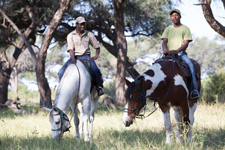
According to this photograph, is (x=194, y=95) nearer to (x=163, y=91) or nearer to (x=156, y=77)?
(x=163, y=91)

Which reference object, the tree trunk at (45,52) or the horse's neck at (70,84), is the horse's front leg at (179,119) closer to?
the horse's neck at (70,84)

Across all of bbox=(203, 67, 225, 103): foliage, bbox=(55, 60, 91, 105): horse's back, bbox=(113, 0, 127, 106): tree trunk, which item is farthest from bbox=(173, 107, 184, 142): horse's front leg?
bbox=(113, 0, 127, 106): tree trunk

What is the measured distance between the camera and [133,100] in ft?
18.7

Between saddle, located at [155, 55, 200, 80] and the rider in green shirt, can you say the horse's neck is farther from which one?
the rider in green shirt

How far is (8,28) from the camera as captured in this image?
19094 mm

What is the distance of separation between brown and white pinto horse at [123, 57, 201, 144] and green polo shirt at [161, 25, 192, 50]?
42cm

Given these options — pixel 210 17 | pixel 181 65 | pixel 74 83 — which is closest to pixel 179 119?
pixel 181 65

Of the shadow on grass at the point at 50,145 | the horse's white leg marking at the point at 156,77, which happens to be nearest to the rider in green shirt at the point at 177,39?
the horse's white leg marking at the point at 156,77

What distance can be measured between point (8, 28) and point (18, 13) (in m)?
1.20

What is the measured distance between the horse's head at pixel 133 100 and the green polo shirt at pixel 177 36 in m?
1.54

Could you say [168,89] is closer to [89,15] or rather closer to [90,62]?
[90,62]

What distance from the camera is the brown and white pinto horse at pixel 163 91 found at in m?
5.71

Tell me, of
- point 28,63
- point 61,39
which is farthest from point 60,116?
point 28,63

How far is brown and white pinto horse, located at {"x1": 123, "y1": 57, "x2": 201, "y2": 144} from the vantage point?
18.7 ft
